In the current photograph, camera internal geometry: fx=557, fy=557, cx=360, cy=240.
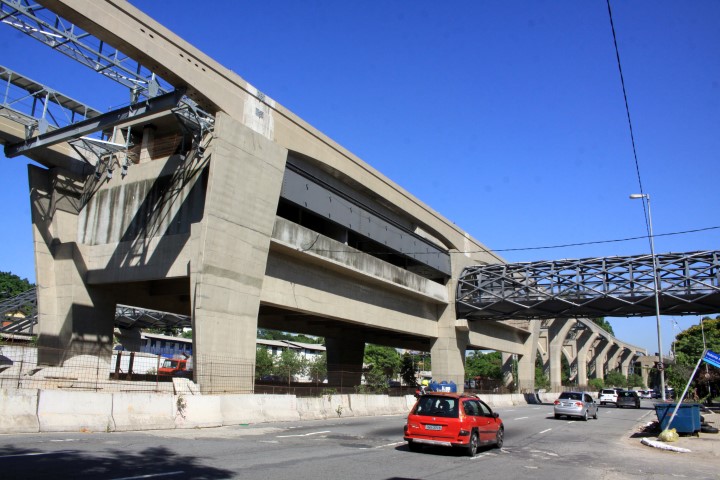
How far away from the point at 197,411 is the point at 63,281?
1438 cm

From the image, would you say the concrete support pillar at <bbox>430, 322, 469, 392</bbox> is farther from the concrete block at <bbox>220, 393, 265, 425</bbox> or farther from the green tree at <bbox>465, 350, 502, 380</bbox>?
the green tree at <bbox>465, 350, 502, 380</bbox>

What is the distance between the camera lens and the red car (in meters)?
13.5

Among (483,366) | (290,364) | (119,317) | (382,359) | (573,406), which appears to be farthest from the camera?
(483,366)

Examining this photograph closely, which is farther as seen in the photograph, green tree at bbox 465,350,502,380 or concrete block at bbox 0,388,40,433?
green tree at bbox 465,350,502,380

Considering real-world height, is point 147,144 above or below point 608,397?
above

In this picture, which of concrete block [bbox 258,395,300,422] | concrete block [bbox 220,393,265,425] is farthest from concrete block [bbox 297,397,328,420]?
concrete block [bbox 220,393,265,425]

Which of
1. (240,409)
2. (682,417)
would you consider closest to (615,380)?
(682,417)

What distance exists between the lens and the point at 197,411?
706 inches

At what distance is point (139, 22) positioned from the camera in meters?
20.8

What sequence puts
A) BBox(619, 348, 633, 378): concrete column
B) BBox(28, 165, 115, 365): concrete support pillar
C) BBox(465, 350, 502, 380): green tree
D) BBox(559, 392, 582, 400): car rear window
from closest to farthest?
BBox(28, 165, 115, 365): concrete support pillar < BBox(559, 392, 582, 400): car rear window < BBox(465, 350, 502, 380): green tree < BBox(619, 348, 633, 378): concrete column

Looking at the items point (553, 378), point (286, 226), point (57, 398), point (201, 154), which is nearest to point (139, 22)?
point (201, 154)

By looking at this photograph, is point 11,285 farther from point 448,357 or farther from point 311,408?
point 311,408

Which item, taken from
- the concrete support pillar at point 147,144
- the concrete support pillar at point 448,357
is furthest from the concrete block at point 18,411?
the concrete support pillar at point 448,357

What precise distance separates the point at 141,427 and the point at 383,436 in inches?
286
